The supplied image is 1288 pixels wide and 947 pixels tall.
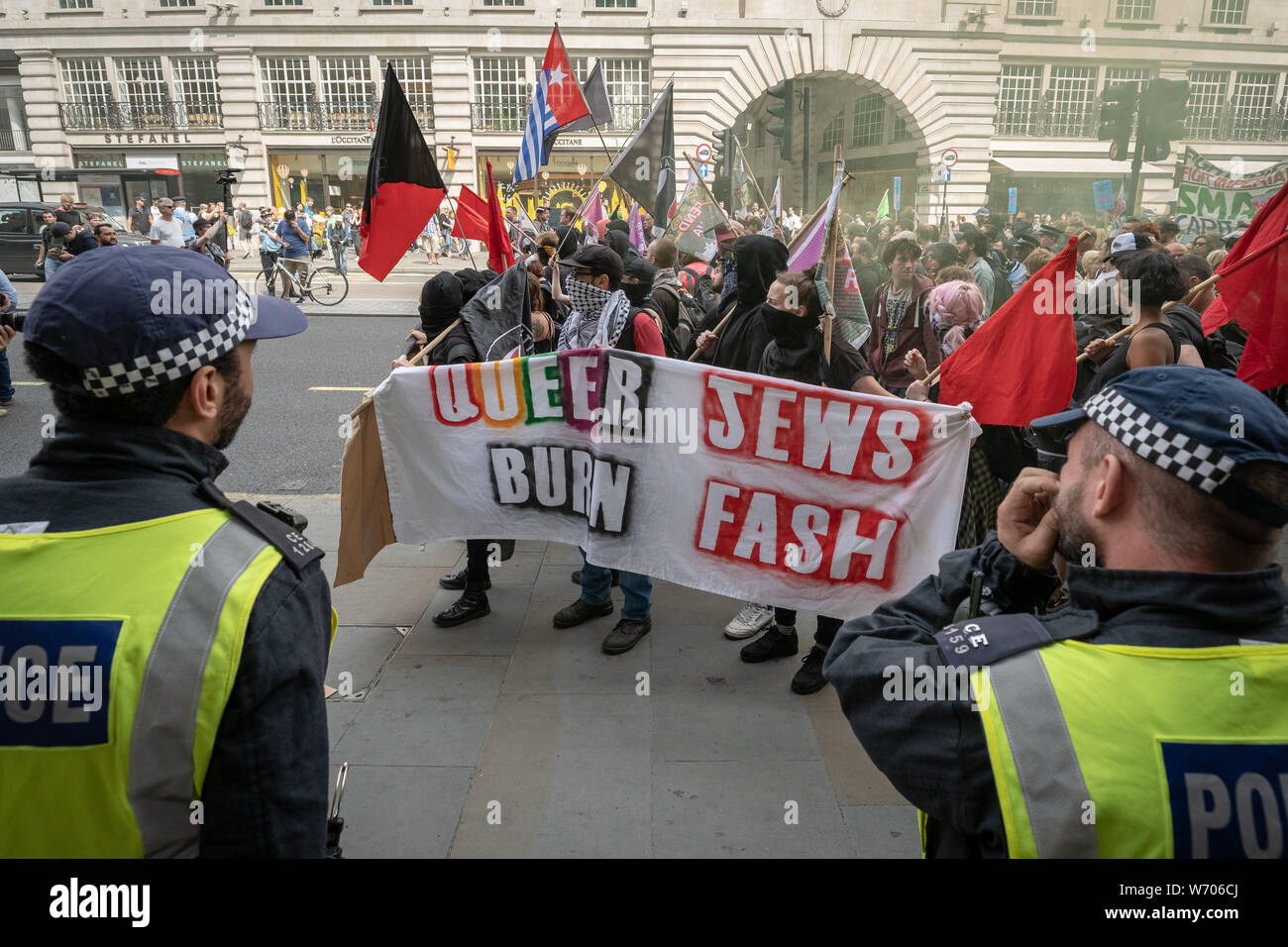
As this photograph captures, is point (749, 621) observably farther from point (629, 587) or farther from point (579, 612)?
point (579, 612)

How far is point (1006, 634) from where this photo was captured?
134 centimetres

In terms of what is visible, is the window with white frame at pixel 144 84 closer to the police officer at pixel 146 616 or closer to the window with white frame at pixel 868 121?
the window with white frame at pixel 868 121

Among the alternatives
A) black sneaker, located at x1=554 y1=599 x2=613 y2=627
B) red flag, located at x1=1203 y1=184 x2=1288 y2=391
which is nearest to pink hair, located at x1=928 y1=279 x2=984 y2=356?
red flag, located at x1=1203 y1=184 x2=1288 y2=391

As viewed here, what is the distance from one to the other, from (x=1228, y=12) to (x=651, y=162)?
130 feet

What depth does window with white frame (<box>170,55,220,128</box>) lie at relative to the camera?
35.6m

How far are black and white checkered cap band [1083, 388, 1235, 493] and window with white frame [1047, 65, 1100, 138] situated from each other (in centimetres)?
4075

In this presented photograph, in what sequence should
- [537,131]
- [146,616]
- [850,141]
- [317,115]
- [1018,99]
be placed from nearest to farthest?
[146,616] → [537,131] → [317,115] → [1018,99] → [850,141]

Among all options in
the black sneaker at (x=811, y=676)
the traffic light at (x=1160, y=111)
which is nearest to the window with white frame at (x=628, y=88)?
the traffic light at (x=1160, y=111)

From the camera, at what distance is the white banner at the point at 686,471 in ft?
12.6

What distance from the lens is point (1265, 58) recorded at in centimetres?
3606

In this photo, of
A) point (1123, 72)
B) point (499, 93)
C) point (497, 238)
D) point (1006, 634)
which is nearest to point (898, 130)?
point (1123, 72)

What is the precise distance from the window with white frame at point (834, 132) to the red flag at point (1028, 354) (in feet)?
141

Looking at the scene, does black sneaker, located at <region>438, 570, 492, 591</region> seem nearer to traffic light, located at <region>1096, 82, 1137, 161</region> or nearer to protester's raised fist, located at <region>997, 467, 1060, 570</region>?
protester's raised fist, located at <region>997, 467, 1060, 570</region>
